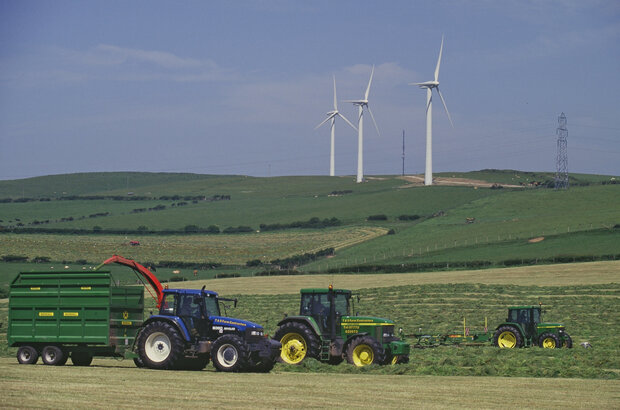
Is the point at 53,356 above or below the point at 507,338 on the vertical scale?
below

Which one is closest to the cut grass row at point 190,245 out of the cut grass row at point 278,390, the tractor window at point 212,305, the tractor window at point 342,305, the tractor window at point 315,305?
the tractor window at point 315,305

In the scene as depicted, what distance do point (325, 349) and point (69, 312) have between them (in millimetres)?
8529

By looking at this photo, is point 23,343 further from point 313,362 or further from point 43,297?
point 313,362

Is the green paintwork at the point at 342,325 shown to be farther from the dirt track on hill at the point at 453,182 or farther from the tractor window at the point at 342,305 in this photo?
the dirt track on hill at the point at 453,182

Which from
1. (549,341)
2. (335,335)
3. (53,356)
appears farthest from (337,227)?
(53,356)

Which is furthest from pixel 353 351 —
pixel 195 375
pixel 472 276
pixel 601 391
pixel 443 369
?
pixel 472 276

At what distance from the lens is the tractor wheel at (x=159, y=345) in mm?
25094

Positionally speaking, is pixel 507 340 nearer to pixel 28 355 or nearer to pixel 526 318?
pixel 526 318

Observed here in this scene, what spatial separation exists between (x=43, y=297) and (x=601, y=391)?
54.5ft

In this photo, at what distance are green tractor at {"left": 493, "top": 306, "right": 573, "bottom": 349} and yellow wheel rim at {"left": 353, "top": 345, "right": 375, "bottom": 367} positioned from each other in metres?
11.1

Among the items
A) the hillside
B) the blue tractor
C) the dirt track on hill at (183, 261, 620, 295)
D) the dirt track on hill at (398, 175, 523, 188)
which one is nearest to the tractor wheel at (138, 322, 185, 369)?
the blue tractor

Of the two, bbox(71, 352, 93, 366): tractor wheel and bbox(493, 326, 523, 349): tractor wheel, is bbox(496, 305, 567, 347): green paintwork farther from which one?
bbox(71, 352, 93, 366): tractor wheel

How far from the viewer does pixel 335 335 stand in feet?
94.4

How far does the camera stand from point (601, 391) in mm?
21250
